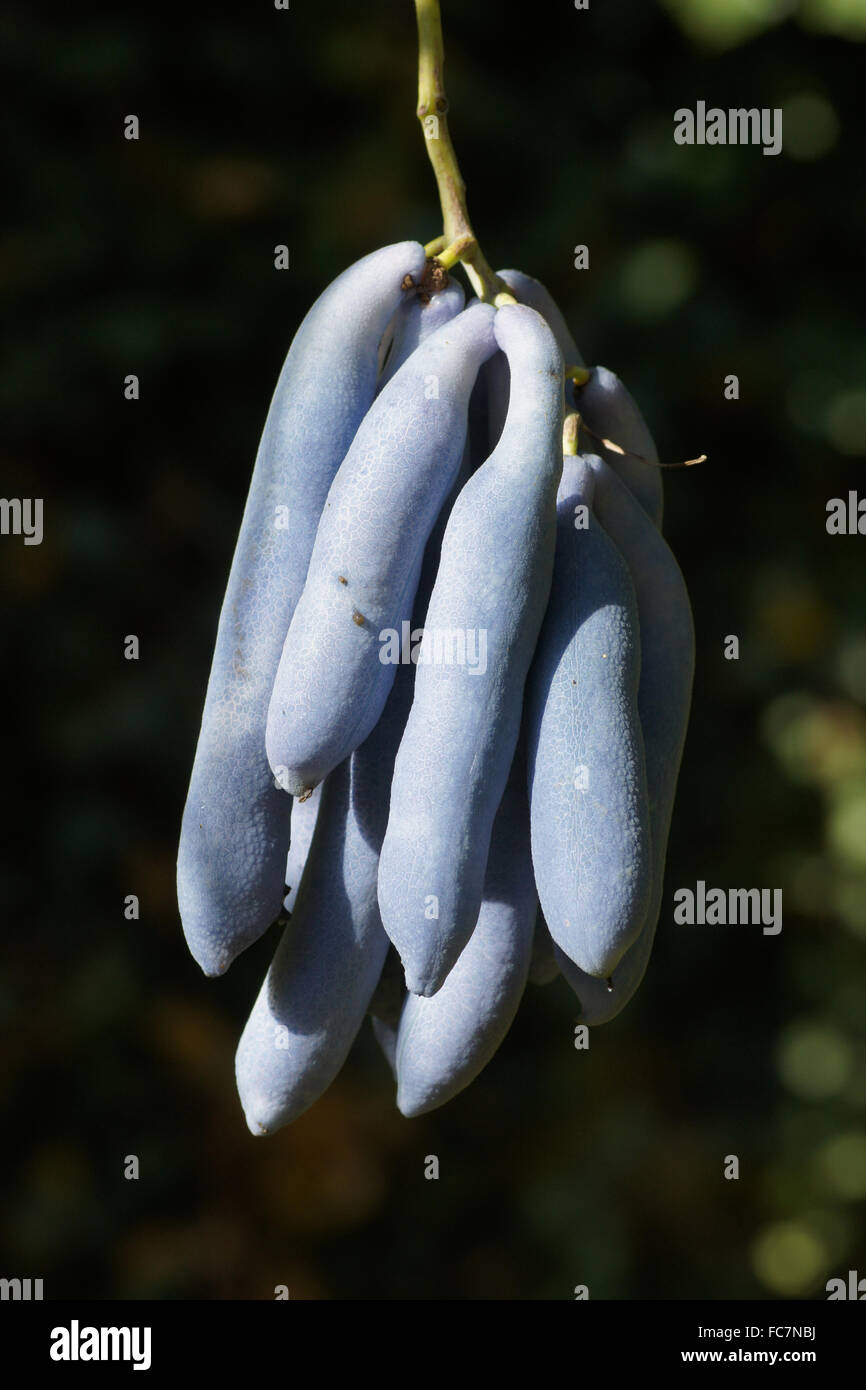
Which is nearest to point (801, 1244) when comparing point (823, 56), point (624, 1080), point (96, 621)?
point (624, 1080)

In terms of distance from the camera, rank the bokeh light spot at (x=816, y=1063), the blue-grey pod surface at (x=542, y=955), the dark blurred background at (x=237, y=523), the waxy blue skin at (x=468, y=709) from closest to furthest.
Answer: the waxy blue skin at (x=468, y=709)
the blue-grey pod surface at (x=542, y=955)
the dark blurred background at (x=237, y=523)
the bokeh light spot at (x=816, y=1063)

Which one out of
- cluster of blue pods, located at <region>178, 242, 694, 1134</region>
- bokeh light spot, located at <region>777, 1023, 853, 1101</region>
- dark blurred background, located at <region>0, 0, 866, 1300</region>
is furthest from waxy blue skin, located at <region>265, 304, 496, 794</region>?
bokeh light spot, located at <region>777, 1023, 853, 1101</region>

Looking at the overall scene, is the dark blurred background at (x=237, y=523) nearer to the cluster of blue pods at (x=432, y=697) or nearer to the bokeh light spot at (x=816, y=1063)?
the bokeh light spot at (x=816, y=1063)

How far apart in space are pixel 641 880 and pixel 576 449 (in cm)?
19

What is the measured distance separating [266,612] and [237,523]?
2.81 feet

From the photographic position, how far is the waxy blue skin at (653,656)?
2.08 feet

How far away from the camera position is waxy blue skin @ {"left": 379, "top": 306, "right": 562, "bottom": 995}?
541mm

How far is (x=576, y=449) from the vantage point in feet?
2.07

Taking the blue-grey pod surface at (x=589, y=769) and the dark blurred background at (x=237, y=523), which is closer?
the blue-grey pod surface at (x=589, y=769)

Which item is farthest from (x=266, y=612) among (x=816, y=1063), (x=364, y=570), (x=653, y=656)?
(x=816, y=1063)

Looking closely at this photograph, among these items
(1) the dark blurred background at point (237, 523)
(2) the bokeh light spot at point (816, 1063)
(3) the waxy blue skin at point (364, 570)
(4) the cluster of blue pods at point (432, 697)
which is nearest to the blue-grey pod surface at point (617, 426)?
(4) the cluster of blue pods at point (432, 697)

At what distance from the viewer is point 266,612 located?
2.02 feet

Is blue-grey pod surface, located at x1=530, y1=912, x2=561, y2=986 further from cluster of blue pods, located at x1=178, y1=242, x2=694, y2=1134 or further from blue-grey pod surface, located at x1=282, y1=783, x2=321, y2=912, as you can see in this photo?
blue-grey pod surface, located at x1=282, y1=783, x2=321, y2=912
